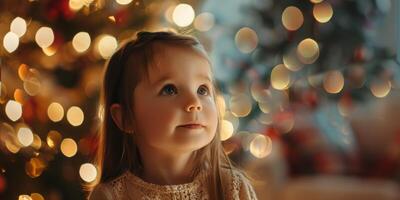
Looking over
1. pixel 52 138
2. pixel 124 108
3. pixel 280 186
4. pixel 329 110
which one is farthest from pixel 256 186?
pixel 124 108

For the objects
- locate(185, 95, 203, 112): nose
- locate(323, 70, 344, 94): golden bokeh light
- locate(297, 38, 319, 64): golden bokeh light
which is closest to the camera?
locate(185, 95, 203, 112): nose

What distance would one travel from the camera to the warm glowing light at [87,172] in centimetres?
178

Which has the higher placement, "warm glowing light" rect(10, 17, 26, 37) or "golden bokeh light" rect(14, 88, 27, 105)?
"warm glowing light" rect(10, 17, 26, 37)

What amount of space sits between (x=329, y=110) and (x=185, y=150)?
1748 millimetres

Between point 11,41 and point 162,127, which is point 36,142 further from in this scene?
point 162,127

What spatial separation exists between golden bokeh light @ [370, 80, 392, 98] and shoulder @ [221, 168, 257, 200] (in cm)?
153

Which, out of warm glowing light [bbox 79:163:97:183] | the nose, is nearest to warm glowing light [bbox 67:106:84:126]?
warm glowing light [bbox 79:163:97:183]

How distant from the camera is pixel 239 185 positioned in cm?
101

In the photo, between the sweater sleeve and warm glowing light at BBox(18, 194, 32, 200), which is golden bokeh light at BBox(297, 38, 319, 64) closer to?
warm glowing light at BBox(18, 194, 32, 200)

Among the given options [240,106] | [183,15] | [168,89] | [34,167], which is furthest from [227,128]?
[168,89]

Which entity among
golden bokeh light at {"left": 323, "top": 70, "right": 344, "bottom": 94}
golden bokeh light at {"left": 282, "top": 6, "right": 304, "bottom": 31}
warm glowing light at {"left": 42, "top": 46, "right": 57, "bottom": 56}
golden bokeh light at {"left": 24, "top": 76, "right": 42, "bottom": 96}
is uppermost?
golden bokeh light at {"left": 282, "top": 6, "right": 304, "bottom": 31}

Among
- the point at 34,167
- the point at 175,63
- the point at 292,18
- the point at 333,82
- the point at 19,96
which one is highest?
the point at 292,18

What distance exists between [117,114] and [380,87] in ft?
5.54

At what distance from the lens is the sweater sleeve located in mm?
943
